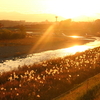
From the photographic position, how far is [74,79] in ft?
48.8

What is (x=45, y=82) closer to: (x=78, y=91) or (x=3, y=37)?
(x=78, y=91)

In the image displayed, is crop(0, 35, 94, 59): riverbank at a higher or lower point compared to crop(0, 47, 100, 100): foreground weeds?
lower

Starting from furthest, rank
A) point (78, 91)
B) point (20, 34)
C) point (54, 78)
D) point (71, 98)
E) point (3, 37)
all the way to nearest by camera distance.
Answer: point (20, 34), point (3, 37), point (54, 78), point (78, 91), point (71, 98)

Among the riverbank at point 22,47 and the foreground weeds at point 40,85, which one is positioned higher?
the foreground weeds at point 40,85

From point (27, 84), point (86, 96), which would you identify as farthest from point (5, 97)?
point (86, 96)

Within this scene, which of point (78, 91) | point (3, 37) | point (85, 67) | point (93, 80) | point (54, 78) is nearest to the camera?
point (78, 91)

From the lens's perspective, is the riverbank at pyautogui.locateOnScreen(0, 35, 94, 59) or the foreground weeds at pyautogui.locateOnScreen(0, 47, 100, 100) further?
the riverbank at pyautogui.locateOnScreen(0, 35, 94, 59)

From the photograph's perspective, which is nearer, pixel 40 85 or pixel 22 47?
pixel 40 85

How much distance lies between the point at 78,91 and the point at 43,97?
1893 millimetres

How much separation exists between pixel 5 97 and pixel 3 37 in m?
45.9

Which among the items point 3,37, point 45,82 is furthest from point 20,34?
point 45,82

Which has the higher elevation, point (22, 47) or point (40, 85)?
point (40, 85)

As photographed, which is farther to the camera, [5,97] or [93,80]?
[93,80]

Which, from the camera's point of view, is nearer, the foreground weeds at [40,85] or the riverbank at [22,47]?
Answer: the foreground weeds at [40,85]
